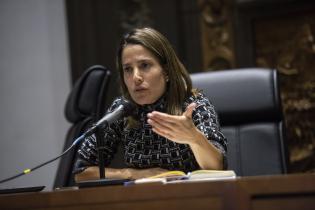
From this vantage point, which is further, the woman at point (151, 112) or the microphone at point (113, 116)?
the woman at point (151, 112)

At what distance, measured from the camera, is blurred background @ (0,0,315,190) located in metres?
3.11

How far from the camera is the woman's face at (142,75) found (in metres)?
1.86

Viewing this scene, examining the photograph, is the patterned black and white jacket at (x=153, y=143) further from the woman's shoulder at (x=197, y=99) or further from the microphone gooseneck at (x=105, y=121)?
the microphone gooseneck at (x=105, y=121)

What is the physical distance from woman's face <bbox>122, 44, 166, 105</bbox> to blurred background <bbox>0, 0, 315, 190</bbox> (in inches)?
50.3

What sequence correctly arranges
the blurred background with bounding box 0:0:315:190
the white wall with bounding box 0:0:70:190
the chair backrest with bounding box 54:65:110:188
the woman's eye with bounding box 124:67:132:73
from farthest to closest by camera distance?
the white wall with bounding box 0:0:70:190
the blurred background with bounding box 0:0:315:190
the chair backrest with bounding box 54:65:110:188
the woman's eye with bounding box 124:67:132:73

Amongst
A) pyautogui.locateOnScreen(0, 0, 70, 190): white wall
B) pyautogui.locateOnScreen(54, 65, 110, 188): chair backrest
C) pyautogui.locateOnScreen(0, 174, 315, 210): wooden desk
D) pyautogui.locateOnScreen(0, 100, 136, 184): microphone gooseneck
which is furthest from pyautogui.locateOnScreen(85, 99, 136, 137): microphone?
pyautogui.locateOnScreen(0, 0, 70, 190): white wall

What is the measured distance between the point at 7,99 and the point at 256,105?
198 centimetres

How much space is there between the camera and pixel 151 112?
1.90 m

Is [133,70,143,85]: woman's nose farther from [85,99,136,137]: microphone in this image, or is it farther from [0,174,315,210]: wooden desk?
[0,174,315,210]: wooden desk

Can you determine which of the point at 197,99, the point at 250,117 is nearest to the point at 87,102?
the point at 197,99

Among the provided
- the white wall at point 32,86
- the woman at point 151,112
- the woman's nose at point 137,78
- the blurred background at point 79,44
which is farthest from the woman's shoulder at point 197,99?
the white wall at point 32,86

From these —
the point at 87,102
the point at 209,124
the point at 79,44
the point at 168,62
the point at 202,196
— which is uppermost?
the point at 79,44

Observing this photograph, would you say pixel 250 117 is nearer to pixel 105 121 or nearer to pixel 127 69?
pixel 127 69

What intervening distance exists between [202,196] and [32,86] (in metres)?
2.63
